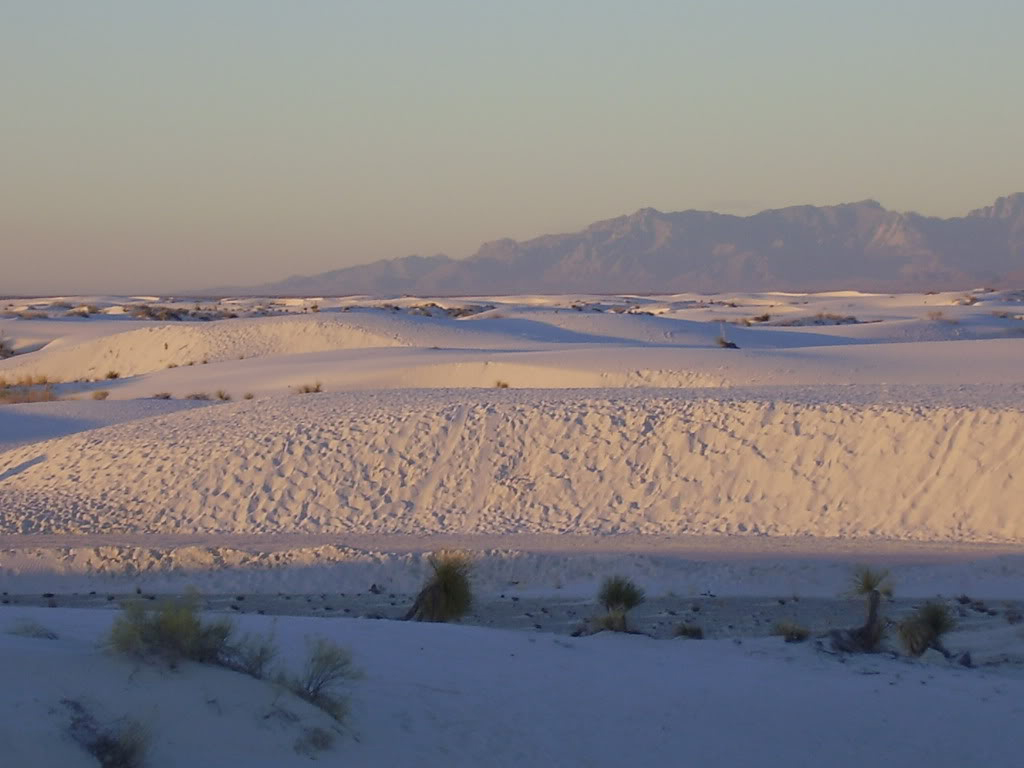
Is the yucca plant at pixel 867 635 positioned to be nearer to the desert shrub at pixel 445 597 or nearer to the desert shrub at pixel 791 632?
the desert shrub at pixel 791 632

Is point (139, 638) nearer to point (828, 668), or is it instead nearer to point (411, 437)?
point (828, 668)

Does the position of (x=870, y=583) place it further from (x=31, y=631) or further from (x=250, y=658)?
(x=31, y=631)

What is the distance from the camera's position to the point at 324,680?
26.1ft

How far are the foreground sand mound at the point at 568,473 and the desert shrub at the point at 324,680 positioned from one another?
10.8 meters

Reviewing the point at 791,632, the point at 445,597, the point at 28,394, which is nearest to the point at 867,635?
the point at 791,632

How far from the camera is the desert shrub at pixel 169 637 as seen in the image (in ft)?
25.0

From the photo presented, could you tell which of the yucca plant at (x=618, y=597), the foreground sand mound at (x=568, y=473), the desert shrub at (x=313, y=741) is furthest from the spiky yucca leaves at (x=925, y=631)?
the foreground sand mound at (x=568, y=473)

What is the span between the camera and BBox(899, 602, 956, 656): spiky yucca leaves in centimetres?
1143

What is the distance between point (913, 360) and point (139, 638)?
28.8 m

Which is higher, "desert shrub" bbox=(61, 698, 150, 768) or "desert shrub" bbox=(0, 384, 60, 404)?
"desert shrub" bbox=(61, 698, 150, 768)

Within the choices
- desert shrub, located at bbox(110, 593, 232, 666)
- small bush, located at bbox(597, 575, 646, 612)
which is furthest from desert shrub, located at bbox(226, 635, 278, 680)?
small bush, located at bbox(597, 575, 646, 612)

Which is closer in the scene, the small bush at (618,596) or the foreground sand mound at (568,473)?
the small bush at (618,596)

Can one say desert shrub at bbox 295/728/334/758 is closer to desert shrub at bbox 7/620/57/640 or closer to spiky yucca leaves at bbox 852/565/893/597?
desert shrub at bbox 7/620/57/640

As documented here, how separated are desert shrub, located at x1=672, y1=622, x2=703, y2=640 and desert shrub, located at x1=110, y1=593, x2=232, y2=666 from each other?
5.64 m
